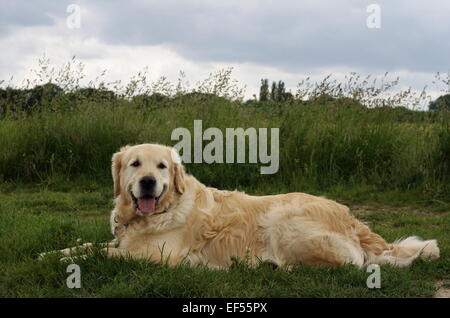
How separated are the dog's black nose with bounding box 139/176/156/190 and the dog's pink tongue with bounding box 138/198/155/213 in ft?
0.46

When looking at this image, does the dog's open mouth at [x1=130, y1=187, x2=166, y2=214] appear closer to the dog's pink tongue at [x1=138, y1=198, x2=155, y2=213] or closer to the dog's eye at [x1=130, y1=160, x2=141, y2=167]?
the dog's pink tongue at [x1=138, y1=198, x2=155, y2=213]

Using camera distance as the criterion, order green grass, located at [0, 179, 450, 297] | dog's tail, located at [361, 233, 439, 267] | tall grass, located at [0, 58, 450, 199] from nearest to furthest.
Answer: green grass, located at [0, 179, 450, 297] → dog's tail, located at [361, 233, 439, 267] → tall grass, located at [0, 58, 450, 199]

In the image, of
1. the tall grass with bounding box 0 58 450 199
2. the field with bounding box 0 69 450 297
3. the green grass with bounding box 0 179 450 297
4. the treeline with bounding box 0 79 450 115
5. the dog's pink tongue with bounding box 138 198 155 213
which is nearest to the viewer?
the green grass with bounding box 0 179 450 297

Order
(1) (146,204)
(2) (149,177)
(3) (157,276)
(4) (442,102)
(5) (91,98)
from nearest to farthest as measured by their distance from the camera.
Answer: (3) (157,276) → (2) (149,177) → (1) (146,204) → (4) (442,102) → (5) (91,98)

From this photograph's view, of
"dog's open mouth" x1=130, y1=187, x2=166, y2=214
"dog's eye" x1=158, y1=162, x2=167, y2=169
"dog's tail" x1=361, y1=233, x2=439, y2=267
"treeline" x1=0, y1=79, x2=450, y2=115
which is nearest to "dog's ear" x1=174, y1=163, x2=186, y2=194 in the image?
"dog's eye" x1=158, y1=162, x2=167, y2=169

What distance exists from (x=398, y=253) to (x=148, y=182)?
2336 mm

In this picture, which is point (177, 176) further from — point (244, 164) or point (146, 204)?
point (244, 164)

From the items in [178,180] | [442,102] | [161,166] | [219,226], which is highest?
[442,102]

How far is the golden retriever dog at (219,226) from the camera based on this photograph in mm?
4617

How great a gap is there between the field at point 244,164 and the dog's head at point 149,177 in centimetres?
86

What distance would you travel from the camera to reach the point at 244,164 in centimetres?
846

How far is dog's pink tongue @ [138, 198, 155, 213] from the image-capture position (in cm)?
463

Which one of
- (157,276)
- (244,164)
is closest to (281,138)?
(244,164)
